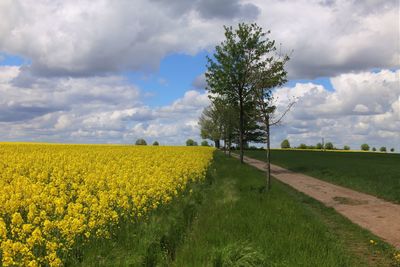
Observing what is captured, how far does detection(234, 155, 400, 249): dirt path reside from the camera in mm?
14188

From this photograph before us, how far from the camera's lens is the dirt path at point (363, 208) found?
1419cm

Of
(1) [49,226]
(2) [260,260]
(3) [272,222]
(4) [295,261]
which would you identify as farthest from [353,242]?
(1) [49,226]

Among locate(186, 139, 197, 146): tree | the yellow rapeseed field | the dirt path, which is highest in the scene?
locate(186, 139, 197, 146): tree

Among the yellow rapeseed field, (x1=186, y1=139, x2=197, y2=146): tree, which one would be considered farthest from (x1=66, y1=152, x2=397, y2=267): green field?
(x1=186, y1=139, x2=197, y2=146): tree

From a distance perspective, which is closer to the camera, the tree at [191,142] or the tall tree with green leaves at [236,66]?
the tall tree with green leaves at [236,66]

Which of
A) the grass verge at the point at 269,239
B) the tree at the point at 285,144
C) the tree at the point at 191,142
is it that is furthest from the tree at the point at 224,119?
the tree at the point at 285,144

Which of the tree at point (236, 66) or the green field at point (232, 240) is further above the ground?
the tree at point (236, 66)

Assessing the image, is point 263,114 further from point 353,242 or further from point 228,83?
point 228,83

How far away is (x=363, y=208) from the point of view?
1862cm

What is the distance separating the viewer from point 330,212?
17469 mm

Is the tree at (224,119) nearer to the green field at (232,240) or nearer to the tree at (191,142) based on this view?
the green field at (232,240)

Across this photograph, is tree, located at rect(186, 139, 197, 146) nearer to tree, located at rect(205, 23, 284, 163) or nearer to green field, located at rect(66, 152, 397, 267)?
tree, located at rect(205, 23, 284, 163)

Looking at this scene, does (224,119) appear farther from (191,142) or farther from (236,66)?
(191,142)

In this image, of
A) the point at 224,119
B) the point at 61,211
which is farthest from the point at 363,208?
the point at 224,119
